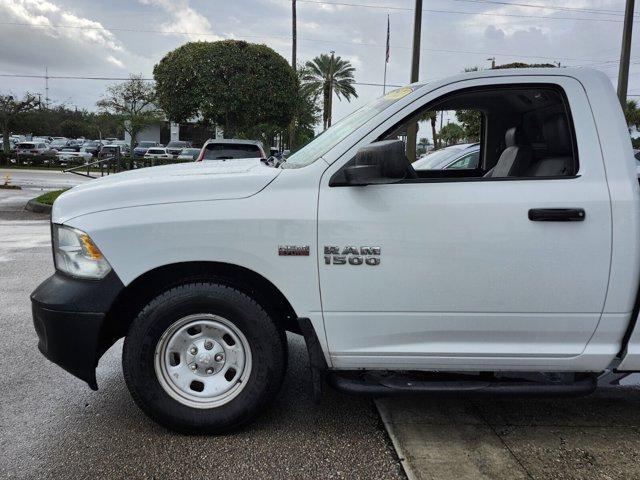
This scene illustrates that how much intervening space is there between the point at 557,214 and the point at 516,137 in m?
1.08

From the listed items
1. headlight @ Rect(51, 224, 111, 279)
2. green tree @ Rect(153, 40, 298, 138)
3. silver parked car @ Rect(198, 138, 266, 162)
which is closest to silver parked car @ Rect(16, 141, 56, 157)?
green tree @ Rect(153, 40, 298, 138)

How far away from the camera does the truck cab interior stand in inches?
123

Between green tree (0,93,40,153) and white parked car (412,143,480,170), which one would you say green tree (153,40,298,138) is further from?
green tree (0,93,40,153)

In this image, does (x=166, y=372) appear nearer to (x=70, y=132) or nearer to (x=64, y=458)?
(x=64, y=458)

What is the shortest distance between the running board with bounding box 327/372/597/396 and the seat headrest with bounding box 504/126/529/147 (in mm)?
1535

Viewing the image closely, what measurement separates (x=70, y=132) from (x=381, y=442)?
278 feet

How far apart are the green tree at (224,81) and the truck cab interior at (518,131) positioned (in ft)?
63.6

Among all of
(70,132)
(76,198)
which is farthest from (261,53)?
(70,132)

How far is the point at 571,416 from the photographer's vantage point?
11.6ft

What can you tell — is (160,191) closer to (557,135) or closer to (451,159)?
(557,135)

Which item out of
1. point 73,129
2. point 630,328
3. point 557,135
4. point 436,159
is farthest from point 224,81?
point 73,129

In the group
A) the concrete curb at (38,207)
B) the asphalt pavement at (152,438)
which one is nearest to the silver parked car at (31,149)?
the concrete curb at (38,207)

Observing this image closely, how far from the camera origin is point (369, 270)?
2926mm

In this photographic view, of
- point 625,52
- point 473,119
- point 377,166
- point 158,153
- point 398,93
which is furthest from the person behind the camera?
point 158,153
